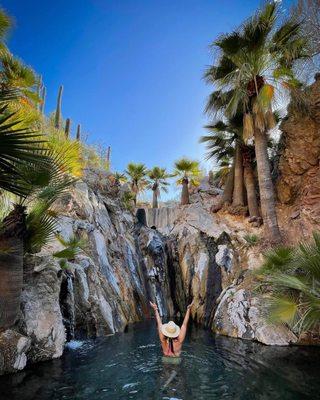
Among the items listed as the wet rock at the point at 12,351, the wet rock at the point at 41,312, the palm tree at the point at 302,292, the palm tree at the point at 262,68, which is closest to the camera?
the wet rock at the point at 12,351

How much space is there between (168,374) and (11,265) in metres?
4.05

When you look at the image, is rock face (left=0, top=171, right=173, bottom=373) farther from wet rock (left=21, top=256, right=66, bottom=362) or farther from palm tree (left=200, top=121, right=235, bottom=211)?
palm tree (left=200, top=121, right=235, bottom=211)

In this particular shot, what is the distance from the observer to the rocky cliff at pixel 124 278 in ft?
24.6

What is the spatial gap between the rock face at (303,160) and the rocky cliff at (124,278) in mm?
3130

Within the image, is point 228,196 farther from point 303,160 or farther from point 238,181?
point 303,160

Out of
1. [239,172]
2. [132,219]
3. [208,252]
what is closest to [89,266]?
[208,252]

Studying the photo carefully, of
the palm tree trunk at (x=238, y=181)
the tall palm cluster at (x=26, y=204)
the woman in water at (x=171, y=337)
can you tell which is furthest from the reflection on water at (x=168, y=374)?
the palm tree trunk at (x=238, y=181)

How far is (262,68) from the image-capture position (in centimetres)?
1460

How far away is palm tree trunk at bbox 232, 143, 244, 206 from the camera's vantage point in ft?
60.2

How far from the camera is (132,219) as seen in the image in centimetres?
2019

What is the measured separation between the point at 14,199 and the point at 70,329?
435cm

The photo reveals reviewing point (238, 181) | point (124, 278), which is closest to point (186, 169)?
point (238, 181)

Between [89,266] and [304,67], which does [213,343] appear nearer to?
[89,266]

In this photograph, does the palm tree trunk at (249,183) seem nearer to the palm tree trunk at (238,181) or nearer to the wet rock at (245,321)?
the palm tree trunk at (238,181)
